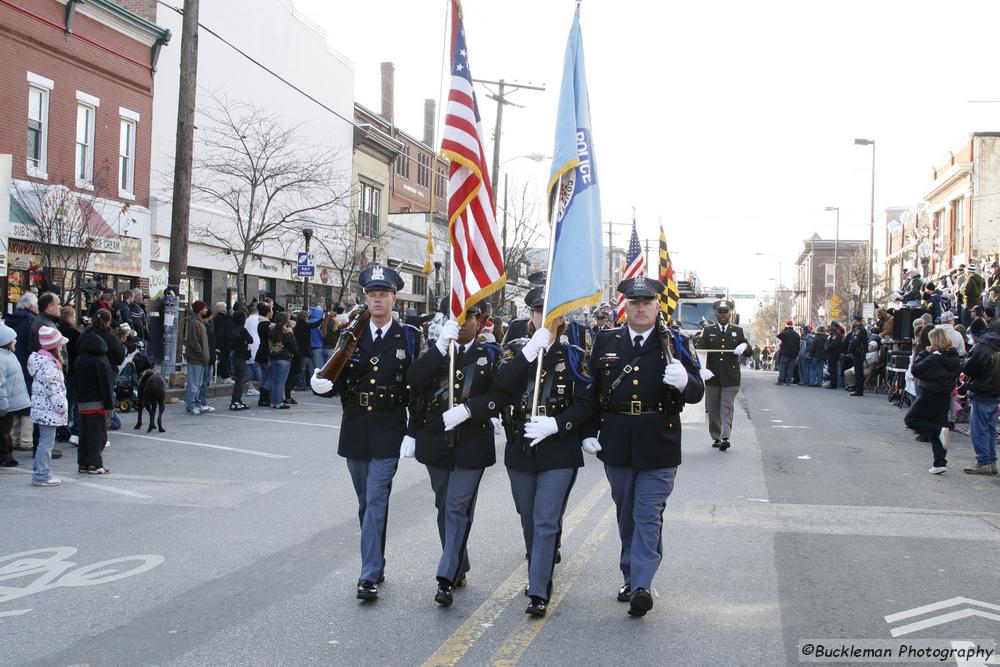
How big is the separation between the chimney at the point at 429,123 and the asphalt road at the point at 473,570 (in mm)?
46289

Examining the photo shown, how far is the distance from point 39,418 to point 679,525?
21.8 feet

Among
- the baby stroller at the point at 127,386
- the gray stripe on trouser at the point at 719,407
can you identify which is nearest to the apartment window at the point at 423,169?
the baby stroller at the point at 127,386

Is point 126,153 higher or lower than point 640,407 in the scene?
higher

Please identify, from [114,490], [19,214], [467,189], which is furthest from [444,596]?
[19,214]

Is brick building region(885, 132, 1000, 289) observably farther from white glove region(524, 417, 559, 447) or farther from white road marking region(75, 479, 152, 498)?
white glove region(524, 417, 559, 447)

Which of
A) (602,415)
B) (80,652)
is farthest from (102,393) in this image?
(602,415)

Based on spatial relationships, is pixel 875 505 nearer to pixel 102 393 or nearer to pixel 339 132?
pixel 102 393

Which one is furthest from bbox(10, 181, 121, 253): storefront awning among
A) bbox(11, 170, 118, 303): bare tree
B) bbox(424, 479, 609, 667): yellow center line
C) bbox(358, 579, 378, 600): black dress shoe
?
bbox(424, 479, 609, 667): yellow center line

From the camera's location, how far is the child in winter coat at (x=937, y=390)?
11.7 meters

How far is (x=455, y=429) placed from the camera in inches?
240

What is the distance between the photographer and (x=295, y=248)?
36250 mm

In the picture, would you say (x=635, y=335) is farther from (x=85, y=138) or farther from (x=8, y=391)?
(x=85, y=138)

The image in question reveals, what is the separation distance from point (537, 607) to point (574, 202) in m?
2.80

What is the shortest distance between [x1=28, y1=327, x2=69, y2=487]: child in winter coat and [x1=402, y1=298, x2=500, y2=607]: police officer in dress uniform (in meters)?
5.68
